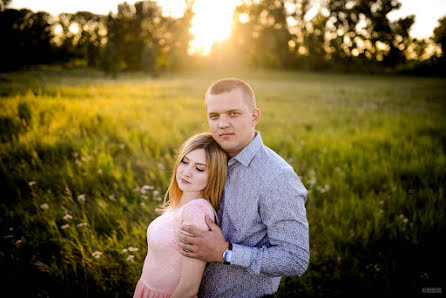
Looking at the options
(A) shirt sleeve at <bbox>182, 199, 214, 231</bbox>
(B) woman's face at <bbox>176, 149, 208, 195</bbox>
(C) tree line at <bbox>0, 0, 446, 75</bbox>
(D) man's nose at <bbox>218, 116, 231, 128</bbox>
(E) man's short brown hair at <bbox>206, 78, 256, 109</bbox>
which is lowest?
(A) shirt sleeve at <bbox>182, 199, 214, 231</bbox>

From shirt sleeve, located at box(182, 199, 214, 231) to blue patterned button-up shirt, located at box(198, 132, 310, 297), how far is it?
0.14m

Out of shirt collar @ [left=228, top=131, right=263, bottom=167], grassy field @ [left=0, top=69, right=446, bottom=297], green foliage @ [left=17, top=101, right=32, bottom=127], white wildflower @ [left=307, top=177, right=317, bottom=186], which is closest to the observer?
shirt collar @ [left=228, top=131, right=263, bottom=167]

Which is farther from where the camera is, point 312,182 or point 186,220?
point 312,182

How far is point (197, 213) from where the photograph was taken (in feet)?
5.64

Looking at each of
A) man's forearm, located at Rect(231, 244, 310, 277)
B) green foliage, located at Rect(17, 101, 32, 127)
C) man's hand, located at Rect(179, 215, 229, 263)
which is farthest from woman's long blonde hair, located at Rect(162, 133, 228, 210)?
green foliage, located at Rect(17, 101, 32, 127)

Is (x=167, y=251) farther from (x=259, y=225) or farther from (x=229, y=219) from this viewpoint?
(x=259, y=225)

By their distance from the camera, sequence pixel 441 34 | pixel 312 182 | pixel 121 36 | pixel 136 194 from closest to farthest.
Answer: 1. pixel 136 194
2. pixel 312 182
3. pixel 441 34
4. pixel 121 36

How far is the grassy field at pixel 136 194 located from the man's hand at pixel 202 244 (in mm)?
1338

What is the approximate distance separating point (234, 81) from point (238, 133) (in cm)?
38

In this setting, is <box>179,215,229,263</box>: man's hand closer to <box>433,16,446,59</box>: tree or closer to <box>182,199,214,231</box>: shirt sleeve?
<box>182,199,214,231</box>: shirt sleeve

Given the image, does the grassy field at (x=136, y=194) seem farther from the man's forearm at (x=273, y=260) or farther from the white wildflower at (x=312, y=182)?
the man's forearm at (x=273, y=260)

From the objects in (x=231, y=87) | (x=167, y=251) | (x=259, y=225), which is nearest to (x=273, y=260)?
(x=259, y=225)

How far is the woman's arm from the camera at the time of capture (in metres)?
1.62

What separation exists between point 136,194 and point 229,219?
2.45m
